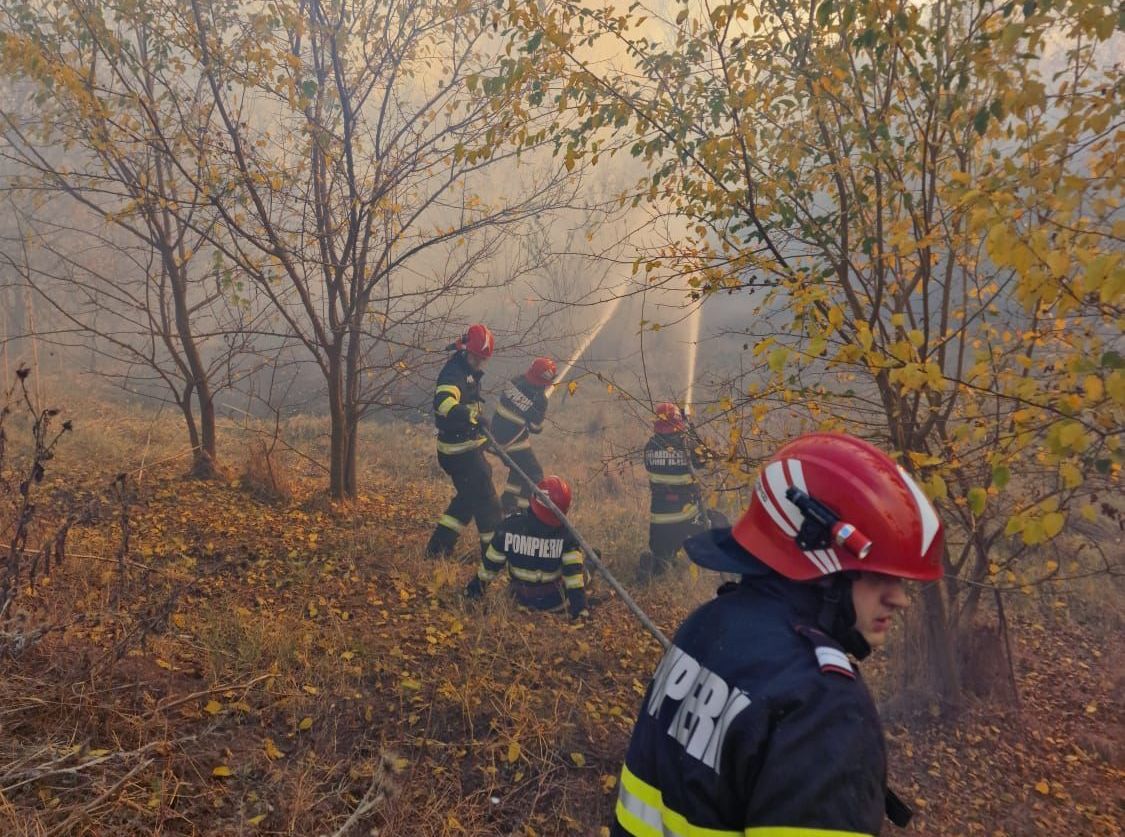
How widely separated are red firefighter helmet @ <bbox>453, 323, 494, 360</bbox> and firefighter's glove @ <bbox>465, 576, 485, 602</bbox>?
6.93ft

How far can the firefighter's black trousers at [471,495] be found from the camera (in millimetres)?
6023

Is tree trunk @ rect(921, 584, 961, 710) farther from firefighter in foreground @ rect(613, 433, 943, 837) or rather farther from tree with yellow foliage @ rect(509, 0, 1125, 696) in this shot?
firefighter in foreground @ rect(613, 433, 943, 837)

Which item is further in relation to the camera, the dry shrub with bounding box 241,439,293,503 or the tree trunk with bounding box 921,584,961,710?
the dry shrub with bounding box 241,439,293,503

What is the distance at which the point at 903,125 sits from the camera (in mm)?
3352

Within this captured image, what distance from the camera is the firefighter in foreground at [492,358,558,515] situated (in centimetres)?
798

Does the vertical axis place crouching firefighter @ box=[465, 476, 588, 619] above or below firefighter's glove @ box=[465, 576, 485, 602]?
above

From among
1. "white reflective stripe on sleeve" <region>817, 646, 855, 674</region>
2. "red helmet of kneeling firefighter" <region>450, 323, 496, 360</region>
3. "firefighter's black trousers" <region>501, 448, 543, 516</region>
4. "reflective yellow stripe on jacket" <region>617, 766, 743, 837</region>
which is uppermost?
"red helmet of kneeling firefighter" <region>450, 323, 496, 360</region>

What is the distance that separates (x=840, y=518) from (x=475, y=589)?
4.11 meters

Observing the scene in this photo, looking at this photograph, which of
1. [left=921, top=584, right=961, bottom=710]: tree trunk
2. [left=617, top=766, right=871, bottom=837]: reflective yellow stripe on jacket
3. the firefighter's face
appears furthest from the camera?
[left=921, top=584, right=961, bottom=710]: tree trunk

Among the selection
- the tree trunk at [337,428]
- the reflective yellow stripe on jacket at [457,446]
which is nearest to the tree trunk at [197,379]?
Answer: the tree trunk at [337,428]

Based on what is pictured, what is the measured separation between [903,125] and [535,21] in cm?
189

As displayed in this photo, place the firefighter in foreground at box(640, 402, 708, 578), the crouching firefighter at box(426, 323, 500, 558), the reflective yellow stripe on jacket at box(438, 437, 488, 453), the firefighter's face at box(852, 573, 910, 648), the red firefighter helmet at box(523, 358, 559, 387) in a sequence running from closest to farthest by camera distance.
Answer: the firefighter's face at box(852, 573, 910, 648) → the crouching firefighter at box(426, 323, 500, 558) → the reflective yellow stripe on jacket at box(438, 437, 488, 453) → the firefighter in foreground at box(640, 402, 708, 578) → the red firefighter helmet at box(523, 358, 559, 387)

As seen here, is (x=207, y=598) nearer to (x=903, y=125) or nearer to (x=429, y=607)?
(x=429, y=607)

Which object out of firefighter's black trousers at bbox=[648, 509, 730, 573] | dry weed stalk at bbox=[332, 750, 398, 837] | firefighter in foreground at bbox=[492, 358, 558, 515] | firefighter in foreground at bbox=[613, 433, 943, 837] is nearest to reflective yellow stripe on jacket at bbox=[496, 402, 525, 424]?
firefighter in foreground at bbox=[492, 358, 558, 515]
